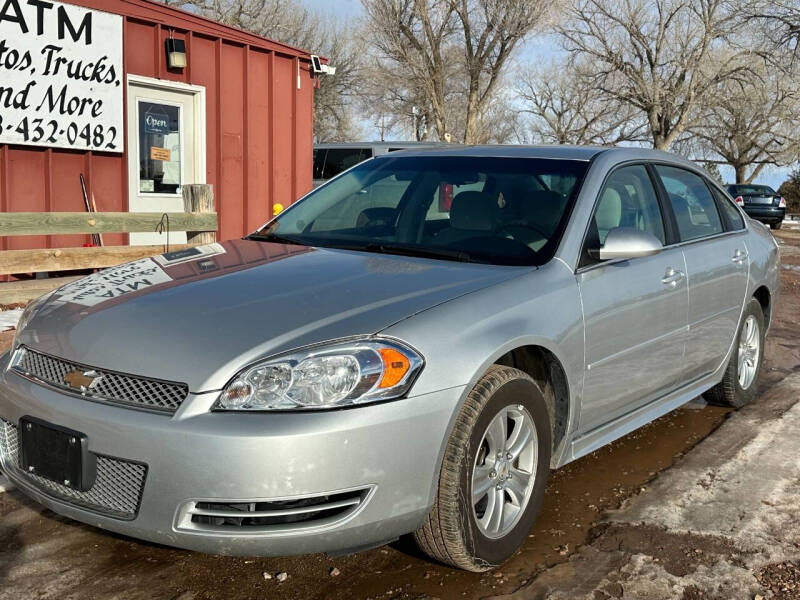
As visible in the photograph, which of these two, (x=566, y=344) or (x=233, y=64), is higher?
(x=233, y=64)

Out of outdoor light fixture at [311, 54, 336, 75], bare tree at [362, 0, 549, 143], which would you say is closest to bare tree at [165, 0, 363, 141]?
bare tree at [362, 0, 549, 143]

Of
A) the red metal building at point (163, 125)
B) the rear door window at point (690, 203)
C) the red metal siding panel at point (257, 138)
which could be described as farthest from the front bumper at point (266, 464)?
the red metal siding panel at point (257, 138)

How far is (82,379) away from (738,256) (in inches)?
148

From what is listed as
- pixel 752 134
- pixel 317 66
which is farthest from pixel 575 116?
pixel 317 66

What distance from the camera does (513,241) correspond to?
367 centimetres

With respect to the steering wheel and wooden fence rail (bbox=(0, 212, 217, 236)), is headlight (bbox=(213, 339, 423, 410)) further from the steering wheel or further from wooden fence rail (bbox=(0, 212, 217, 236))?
wooden fence rail (bbox=(0, 212, 217, 236))

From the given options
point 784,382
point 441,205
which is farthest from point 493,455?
point 784,382

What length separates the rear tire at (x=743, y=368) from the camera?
5.12 m

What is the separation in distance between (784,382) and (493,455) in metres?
3.86

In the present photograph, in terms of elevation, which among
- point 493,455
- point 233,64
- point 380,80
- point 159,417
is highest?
point 380,80

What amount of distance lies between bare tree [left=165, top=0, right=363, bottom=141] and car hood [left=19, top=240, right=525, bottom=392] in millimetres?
33929

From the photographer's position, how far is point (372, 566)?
313 centimetres

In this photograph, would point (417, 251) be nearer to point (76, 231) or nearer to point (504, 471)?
point (504, 471)

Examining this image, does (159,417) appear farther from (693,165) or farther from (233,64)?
(233,64)
